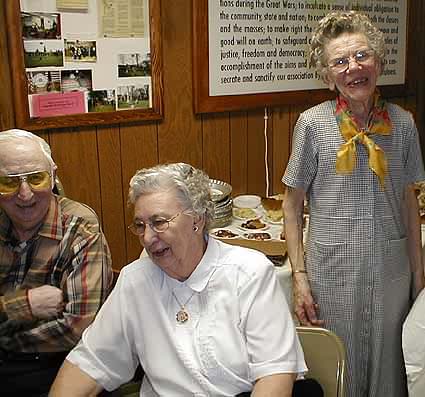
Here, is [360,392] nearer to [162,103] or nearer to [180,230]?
[180,230]

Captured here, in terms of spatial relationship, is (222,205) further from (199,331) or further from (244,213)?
(199,331)

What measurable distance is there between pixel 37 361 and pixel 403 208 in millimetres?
1230

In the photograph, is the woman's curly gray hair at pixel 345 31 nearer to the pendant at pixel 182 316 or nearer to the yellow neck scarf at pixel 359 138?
the yellow neck scarf at pixel 359 138

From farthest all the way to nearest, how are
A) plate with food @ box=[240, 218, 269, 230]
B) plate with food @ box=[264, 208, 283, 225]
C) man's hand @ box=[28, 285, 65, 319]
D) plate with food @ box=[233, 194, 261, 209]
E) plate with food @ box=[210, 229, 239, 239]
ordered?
plate with food @ box=[233, 194, 261, 209], plate with food @ box=[264, 208, 283, 225], plate with food @ box=[240, 218, 269, 230], plate with food @ box=[210, 229, 239, 239], man's hand @ box=[28, 285, 65, 319]

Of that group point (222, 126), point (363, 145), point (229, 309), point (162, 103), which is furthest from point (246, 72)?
point (229, 309)

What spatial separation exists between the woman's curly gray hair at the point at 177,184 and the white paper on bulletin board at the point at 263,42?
4.25 ft

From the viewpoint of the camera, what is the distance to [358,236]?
1.83m

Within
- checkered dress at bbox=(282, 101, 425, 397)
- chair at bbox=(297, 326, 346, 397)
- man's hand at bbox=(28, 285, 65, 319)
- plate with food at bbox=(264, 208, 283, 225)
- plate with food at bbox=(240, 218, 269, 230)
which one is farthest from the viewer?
plate with food at bbox=(264, 208, 283, 225)

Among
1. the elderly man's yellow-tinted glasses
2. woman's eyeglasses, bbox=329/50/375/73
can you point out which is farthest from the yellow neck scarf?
the elderly man's yellow-tinted glasses

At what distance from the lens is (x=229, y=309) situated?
1.48 m

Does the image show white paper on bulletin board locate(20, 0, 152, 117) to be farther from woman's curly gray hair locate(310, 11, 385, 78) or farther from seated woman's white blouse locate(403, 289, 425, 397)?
seated woman's white blouse locate(403, 289, 425, 397)

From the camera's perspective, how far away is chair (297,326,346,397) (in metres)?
1.57

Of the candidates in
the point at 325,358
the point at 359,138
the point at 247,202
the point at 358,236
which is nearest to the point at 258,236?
the point at 247,202

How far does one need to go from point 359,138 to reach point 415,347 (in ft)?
2.38
